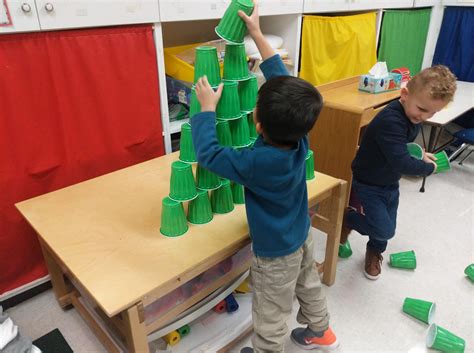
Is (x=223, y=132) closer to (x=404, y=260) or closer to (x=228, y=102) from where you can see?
(x=228, y=102)

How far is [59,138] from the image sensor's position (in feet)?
5.28

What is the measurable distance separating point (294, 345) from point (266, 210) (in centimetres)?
75

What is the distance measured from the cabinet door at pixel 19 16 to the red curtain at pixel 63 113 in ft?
0.15

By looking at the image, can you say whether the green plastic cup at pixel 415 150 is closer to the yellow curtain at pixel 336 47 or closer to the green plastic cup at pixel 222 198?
the green plastic cup at pixel 222 198

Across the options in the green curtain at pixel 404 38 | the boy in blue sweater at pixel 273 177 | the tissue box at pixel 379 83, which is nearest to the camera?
the boy in blue sweater at pixel 273 177

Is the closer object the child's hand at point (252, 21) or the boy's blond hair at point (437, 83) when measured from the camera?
the child's hand at point (252, 21)

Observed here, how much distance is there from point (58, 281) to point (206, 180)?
0.92 metres

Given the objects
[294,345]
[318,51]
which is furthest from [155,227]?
[318,51]

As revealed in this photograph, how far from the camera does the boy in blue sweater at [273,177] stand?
38.7 inches

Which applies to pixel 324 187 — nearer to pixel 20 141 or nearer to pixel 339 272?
pixel 339 272

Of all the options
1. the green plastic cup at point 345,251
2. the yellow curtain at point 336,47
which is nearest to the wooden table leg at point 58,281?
the green plastic cup at point 345,251

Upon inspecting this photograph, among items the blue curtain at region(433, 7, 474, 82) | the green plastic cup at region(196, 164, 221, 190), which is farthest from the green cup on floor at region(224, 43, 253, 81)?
the blue curtain at region(433, 7, 474, 82)

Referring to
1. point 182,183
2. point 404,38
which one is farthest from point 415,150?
point 404,38

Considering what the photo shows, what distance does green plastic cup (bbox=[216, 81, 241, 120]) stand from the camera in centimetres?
123
